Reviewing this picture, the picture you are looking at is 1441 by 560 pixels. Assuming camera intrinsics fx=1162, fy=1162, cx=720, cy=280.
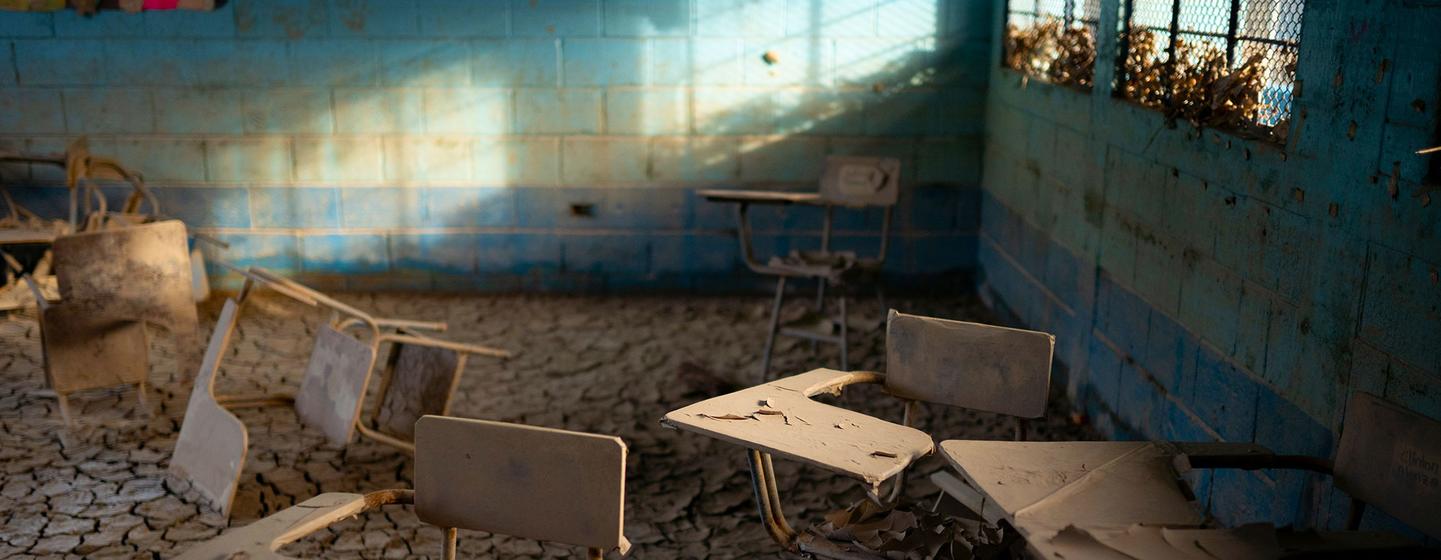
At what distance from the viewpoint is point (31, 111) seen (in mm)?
6008

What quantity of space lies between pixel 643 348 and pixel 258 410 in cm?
169

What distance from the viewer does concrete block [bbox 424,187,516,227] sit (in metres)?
6.19

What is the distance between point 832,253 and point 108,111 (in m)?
3.89

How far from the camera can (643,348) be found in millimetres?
5375

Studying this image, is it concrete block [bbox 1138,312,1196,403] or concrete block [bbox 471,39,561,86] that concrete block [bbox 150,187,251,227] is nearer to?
concrete block [bbox 471,39,561,86]

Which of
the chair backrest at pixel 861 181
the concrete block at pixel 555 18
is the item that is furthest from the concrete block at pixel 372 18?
the chair backrest at pixel 861 181

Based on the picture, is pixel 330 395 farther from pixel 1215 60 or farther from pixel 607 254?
pixel 1215 60

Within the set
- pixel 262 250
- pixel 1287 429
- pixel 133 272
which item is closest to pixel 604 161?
pixel 262 250

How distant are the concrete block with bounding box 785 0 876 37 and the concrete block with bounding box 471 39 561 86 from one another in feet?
3.99

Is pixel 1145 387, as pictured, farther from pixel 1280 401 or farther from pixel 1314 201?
pixel 1314 201

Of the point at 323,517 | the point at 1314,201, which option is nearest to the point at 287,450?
the point at 323,517

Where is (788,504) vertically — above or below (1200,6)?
below

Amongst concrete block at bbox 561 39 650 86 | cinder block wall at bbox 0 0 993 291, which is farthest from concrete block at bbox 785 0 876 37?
concrete block at bbox 561 39 650 86

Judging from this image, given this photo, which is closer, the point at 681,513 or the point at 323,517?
the point at 323,517
